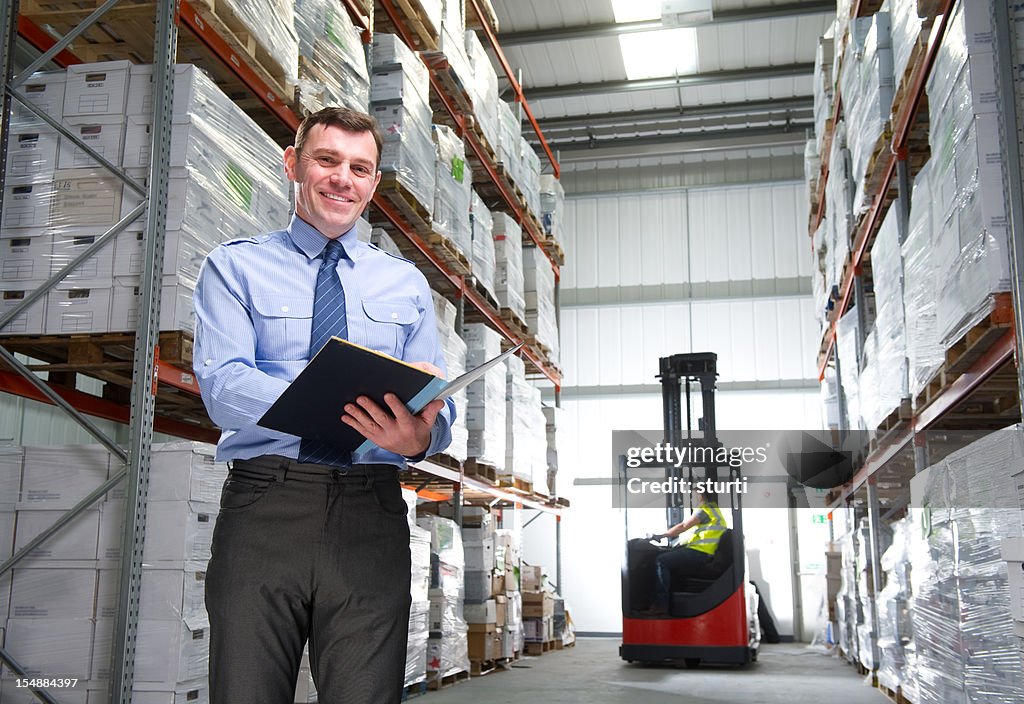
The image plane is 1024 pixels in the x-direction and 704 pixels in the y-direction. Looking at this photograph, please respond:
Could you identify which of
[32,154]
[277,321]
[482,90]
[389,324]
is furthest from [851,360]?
[277,321]

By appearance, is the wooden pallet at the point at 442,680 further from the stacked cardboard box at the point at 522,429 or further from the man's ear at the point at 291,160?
the man's ear at the point at 291,160

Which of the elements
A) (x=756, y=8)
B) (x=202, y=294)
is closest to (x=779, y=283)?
(x=756, y=8)

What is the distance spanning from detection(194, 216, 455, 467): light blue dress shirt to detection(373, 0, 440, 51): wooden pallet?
5814mm

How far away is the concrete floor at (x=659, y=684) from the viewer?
6.94 meters

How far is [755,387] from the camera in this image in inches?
614

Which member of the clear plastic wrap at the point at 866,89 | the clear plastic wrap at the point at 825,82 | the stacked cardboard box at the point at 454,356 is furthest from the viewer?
the clear plastic wrap at the point at 825,82

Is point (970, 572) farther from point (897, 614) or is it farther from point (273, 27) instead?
point (273, 27)

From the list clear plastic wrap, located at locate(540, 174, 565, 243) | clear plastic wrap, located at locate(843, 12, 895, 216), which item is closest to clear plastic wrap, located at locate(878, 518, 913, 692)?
clear plastic wrap, located at locate(843, 12, 895, 216)

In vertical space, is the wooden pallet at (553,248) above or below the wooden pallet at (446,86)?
below

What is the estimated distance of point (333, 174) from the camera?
2016 mm

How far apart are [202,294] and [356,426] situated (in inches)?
17.6

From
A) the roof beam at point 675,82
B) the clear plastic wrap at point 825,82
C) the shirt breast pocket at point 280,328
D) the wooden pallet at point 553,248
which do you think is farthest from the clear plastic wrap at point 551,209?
the shirt breast pocket at point 280,328

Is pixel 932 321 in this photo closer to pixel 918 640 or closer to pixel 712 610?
pixel 918 640

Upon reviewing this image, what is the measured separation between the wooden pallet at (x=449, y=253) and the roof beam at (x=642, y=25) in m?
5.38
